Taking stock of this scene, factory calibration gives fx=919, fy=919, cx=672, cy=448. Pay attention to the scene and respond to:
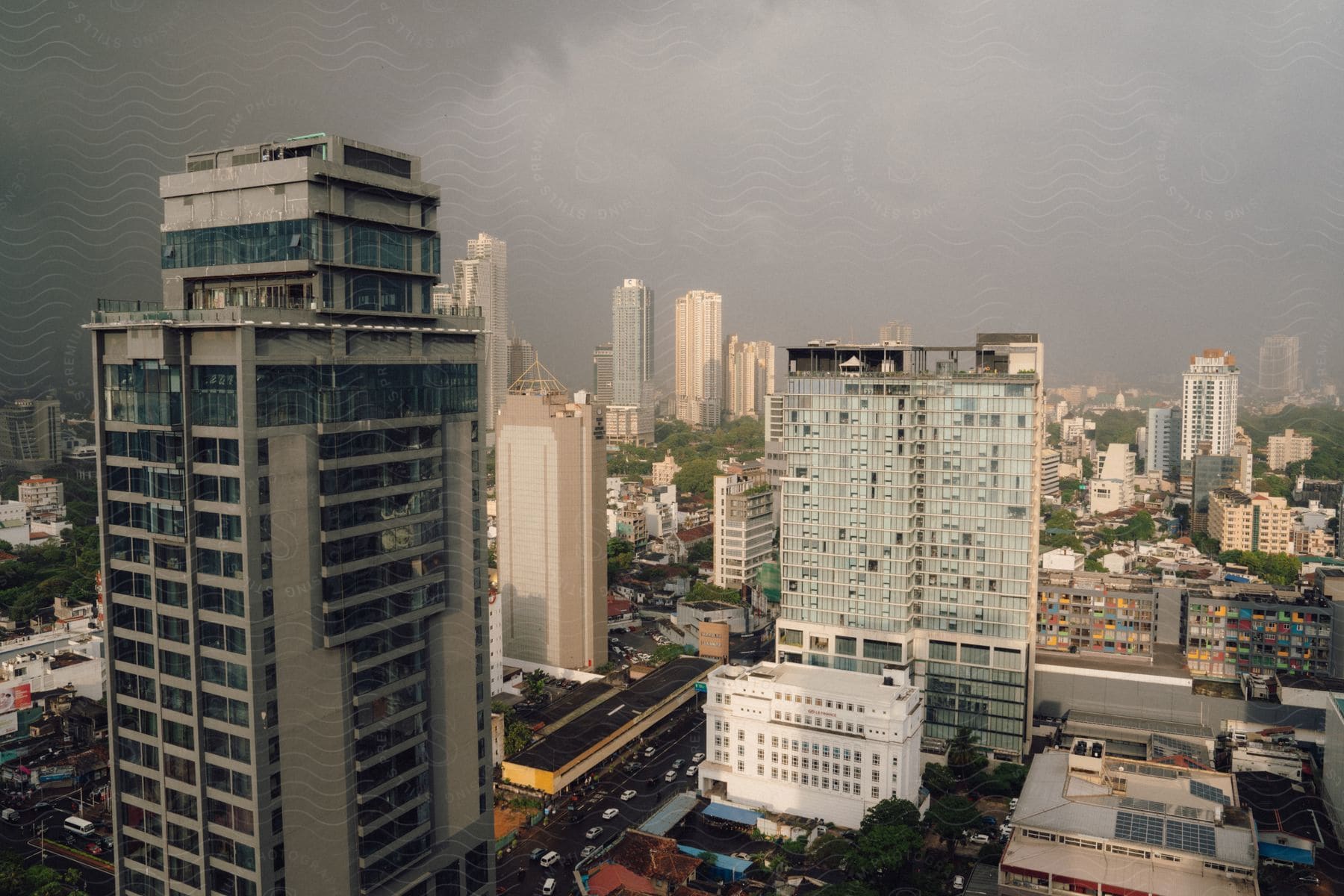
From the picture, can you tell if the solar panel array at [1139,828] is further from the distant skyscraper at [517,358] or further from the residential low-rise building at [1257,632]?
Answer: the distant skyscraper at [517,358]

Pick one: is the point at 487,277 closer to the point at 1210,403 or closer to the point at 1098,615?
the point at 1098,615

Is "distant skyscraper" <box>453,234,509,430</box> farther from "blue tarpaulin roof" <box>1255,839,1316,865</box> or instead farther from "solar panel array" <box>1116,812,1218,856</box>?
"blue tarpaulin roof" <box>1255,839,1316,865</box>

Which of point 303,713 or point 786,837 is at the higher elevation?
point 303,713

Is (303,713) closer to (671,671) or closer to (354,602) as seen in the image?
(354,602)

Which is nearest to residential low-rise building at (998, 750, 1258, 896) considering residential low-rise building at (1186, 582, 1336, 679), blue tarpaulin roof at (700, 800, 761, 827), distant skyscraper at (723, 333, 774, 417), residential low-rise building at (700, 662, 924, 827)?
residential low-rise building at (700, 662, 924, 827)

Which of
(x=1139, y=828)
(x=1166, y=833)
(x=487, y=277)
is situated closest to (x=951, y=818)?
(x=1139, y=828)

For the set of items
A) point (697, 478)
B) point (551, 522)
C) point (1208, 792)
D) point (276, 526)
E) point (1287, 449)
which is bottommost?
point (1208, 792)

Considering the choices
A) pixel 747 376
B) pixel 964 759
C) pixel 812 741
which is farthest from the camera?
pixel 747 376

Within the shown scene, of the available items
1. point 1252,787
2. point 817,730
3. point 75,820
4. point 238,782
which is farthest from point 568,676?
point 238,782
